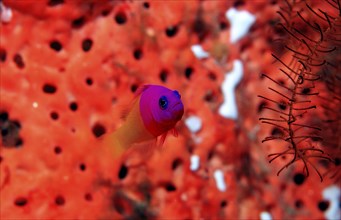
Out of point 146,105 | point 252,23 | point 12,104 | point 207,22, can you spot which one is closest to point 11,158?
point 12,104

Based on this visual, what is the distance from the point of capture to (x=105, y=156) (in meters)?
2.54

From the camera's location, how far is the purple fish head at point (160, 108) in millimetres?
1517

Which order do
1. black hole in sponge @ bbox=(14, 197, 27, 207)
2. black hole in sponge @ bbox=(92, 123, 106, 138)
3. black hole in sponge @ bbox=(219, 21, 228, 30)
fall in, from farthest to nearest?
1. black hole in sponge @ bbox=(219, 21, 228, 30)
2. black hole in sponge @ bbox=(92, 123, 106, 138)
3. black hole in sponge @ bbox=(14, 197, 27, 207)

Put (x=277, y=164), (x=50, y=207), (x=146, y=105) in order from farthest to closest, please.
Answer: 1. (x=277, y=164)
2. (x=50, y=207)
3. (x=146, y=105)

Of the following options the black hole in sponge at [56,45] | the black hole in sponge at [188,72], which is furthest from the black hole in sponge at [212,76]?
the black hole in sponge at [56,45]

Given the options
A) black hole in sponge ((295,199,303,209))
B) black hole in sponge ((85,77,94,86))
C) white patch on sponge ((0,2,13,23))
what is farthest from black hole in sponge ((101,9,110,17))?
black hole in sponge ((295,199,303,209))

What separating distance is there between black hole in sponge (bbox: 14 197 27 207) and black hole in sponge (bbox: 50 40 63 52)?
1036mm

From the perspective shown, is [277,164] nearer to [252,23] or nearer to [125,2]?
[252,23]

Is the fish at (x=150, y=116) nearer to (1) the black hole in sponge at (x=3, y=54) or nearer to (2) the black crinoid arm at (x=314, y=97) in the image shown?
(1) the black hole in sponge at (x=3, y=54)

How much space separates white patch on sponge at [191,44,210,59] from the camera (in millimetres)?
2919

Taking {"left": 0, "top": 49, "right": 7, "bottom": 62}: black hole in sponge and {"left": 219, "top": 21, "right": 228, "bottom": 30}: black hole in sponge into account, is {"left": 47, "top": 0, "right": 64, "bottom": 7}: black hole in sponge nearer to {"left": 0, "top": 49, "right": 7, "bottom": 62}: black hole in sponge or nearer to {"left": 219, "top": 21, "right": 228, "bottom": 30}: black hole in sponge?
{"left": 0, "top": 49, "right": 7, "bottom": 62}: black hole in sponge

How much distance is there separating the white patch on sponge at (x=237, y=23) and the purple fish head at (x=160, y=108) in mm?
1480

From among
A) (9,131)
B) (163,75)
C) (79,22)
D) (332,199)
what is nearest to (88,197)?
(9,131)

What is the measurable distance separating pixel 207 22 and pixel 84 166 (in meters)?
1.43
